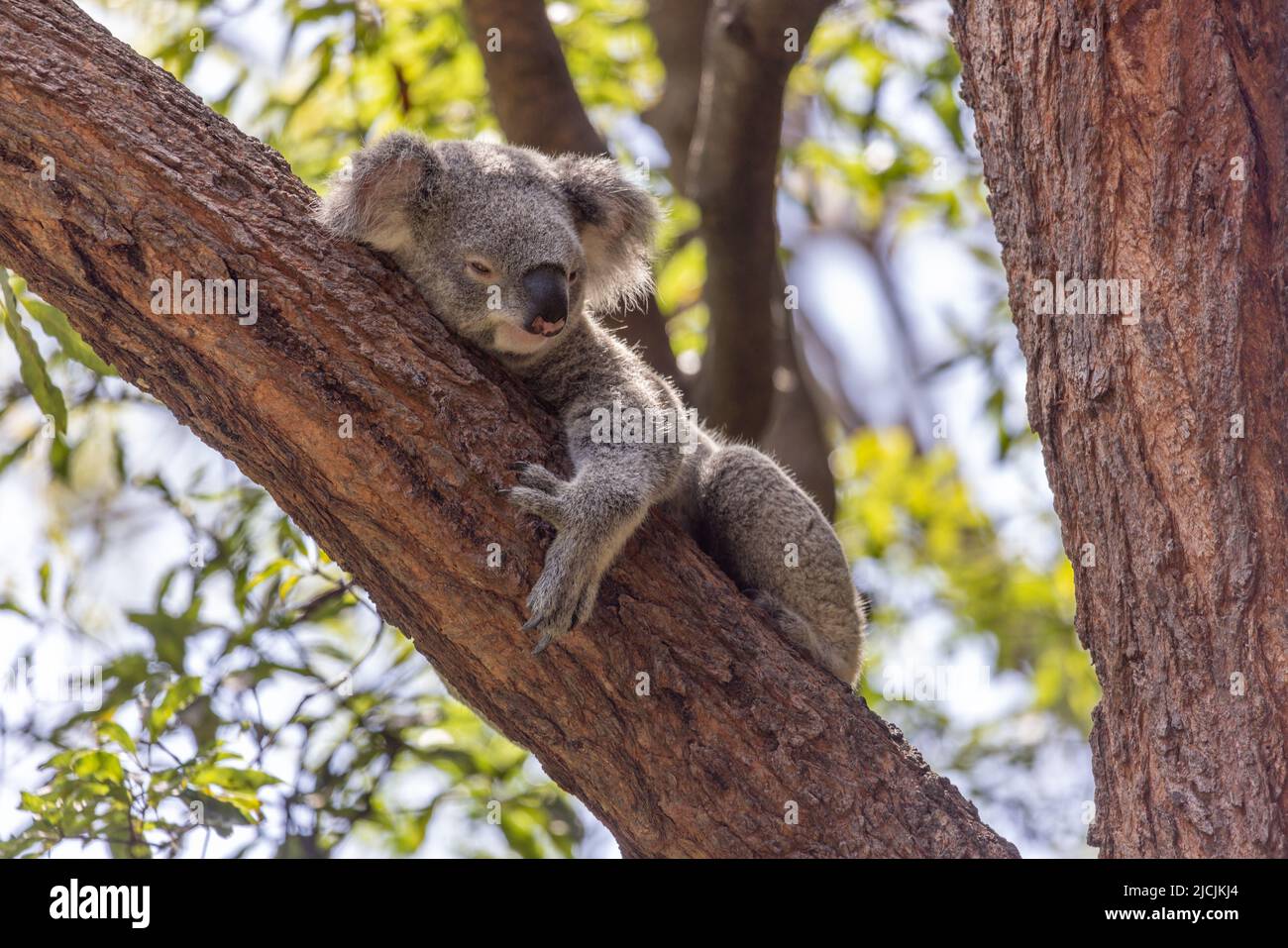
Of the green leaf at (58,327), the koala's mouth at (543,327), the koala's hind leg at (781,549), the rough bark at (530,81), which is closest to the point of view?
the koala's mouth at (543,327)

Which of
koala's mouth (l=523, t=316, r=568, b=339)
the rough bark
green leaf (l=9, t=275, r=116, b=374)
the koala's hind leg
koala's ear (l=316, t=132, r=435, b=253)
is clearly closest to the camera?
koala's ear (l=316, t=132, r=435, b=253)

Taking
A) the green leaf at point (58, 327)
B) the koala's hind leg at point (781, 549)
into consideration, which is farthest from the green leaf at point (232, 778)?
Answer: the koala's hind leg at point (781, 549)

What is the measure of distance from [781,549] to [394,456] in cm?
157

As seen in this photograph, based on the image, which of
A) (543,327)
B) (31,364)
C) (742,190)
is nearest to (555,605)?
(543,327)

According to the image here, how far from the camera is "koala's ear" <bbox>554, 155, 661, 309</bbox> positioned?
14.0ft

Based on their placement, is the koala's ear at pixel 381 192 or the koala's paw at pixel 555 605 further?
the koala's ear at pixel 381 192

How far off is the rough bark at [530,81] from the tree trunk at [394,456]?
2.19 metres

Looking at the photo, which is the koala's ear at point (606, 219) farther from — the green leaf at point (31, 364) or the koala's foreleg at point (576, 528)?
the green leaf at point (31, 364)

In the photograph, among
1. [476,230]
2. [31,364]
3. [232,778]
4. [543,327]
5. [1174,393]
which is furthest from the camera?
[232,778]

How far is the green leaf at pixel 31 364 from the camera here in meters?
3.52

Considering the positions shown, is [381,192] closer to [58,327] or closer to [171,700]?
[58,327]

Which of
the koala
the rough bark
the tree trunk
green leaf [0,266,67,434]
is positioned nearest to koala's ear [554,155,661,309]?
the koala

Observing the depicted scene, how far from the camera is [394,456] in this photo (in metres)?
2.93

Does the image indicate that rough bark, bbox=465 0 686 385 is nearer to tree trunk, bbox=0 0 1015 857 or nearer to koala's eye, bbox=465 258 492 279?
koala's eye, bbox=465 258 492 279
